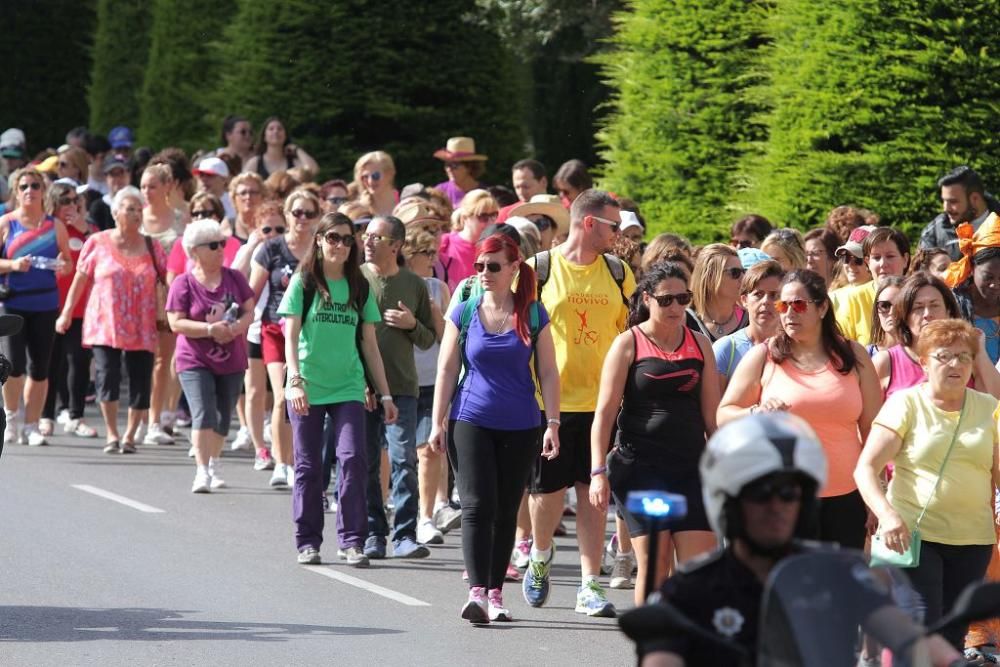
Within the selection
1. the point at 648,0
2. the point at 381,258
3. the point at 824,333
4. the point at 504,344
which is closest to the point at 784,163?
the point at 648,0

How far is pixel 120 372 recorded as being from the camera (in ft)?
50.5

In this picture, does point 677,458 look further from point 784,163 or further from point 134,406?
point 134,406

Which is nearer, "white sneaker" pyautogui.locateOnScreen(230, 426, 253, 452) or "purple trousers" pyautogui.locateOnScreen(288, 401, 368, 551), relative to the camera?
"purple trousers" pyautogui.locateOnScreen(288, 401, 368, 551)

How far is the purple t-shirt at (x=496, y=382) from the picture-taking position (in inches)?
365

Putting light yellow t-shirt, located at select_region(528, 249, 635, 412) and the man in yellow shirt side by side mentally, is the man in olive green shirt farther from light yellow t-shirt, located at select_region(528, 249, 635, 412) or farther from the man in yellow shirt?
light yellow t-shirt, located at select_region(528, 249, 635, 412)

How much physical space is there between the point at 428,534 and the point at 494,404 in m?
2.72

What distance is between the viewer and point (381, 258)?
11.5 meters

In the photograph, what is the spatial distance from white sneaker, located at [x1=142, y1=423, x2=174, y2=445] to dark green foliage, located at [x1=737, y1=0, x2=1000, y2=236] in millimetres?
5155

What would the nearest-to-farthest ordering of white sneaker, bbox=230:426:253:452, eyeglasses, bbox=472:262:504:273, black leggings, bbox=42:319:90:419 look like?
1. eyeglasses, bbox=472:262:504:273
2. white sneaker, bbox=230:426:253:452
3. black leggings, bbox=42:319:90:419

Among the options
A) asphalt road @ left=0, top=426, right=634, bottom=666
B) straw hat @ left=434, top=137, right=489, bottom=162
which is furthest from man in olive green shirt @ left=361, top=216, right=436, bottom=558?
straw hat @ left=434, top=137, right=489, bottom=162

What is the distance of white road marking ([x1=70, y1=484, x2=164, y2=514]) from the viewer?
41.2 ft

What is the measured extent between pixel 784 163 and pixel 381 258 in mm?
4395

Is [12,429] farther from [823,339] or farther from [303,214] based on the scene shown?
[823,339]

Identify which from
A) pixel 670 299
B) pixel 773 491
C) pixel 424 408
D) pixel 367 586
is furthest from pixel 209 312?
pixel 773 491
